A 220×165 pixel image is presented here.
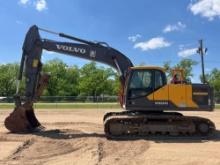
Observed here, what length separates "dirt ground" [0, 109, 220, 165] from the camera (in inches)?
474

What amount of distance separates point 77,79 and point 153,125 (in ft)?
254

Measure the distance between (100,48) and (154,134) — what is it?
4.12 m

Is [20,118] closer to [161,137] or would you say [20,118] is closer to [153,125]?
[153,125]

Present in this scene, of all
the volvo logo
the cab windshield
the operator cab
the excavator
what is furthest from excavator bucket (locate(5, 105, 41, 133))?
the cab windshield

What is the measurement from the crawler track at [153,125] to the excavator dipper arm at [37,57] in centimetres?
231

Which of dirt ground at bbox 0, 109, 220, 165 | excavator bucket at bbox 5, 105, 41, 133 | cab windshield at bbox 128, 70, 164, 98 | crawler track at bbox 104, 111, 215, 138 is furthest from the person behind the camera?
excavator bucket at bbox 5, 105, 41, 133

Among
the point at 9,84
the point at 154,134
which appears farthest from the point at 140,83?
the point at 9,84

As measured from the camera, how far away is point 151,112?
55.9 feet

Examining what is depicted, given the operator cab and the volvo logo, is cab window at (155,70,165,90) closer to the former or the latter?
the operator cab

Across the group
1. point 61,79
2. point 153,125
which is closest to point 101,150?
point 153,125

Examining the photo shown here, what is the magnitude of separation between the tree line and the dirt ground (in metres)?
62.6

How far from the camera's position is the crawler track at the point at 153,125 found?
16500 millimetres

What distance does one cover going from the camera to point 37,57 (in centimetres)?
1803

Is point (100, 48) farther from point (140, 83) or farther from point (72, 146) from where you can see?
point (72, 146)
